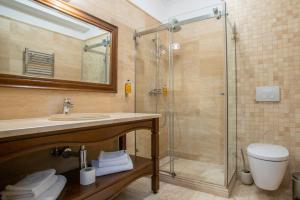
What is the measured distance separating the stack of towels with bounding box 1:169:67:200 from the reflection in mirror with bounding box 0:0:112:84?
72cm

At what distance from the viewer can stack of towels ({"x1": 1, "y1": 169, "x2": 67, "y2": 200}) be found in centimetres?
95

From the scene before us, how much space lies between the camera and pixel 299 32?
1885mm

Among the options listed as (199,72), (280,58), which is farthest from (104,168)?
(280,58)

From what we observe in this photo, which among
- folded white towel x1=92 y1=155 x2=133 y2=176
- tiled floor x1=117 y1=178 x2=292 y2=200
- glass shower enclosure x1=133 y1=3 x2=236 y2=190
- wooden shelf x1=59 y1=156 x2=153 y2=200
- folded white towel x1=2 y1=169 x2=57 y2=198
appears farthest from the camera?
glass shower enclosure x1=133 y1=3 x2=236 y2=190

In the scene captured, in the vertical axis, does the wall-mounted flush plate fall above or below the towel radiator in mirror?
below

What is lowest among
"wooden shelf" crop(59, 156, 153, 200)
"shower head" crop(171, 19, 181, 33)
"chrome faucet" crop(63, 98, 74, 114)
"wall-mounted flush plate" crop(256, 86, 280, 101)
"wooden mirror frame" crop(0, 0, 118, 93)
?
"wooden shelf" crop(59, 156, 153, 200)

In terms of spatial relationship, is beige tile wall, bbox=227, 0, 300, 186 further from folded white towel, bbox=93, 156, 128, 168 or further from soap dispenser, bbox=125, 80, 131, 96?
folded white towel, bbox=93, 156, 128, 168

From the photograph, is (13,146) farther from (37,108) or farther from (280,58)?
(280,58)

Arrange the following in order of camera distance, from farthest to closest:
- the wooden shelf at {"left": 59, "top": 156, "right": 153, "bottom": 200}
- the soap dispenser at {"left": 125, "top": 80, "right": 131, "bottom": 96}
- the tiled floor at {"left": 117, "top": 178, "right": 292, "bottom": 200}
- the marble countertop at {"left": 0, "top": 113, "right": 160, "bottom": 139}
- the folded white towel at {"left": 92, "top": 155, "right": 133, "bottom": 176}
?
the soap dispenser at {"left": 125, "top": 80, "right": 131, "bottom": 96}
the tiled floor at {"left": 117, "top": 178, "right": 292, "bottom": 200}
the folded white towel at {"left": 92, "top": 155, "right": 133, "bottom": 176}
the wooden shelf at {"left": 59, "top": 156, "right": 153, "bottom": 200}
the marble countertop at {"left": 0, "top": 113, "right": 160, "bottom": 139}

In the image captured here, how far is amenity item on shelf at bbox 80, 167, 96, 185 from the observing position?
1235 millimetres

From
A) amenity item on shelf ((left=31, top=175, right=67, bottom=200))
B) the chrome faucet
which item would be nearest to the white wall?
the chrome faucet

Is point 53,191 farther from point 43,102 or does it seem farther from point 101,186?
point 43,102

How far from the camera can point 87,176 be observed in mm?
1249

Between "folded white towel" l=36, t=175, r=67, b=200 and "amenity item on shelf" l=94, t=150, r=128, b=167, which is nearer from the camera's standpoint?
"folded white towel" l=36, t=175, r=67, b=200
